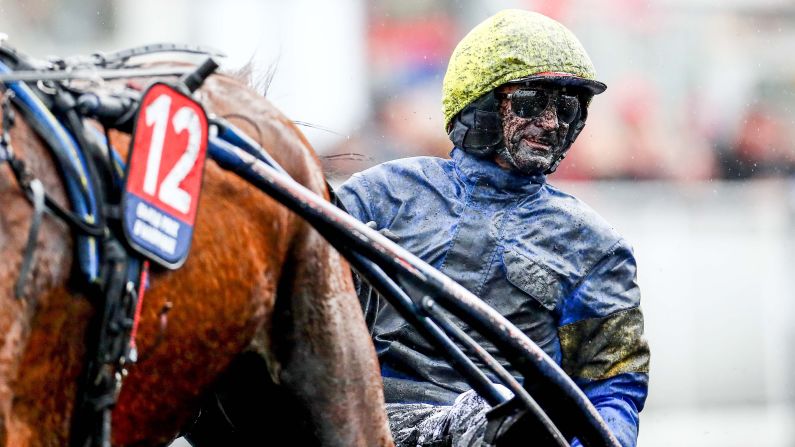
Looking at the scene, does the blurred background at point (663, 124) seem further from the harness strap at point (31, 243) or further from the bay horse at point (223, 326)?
the harness strap at point (31, 243)

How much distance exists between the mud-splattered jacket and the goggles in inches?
6.2

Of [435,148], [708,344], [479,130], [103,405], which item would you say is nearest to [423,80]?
[435,148]

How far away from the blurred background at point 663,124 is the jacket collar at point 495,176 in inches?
121

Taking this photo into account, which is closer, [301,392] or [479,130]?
[301,392]

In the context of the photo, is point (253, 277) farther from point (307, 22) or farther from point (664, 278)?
point (664, 278)

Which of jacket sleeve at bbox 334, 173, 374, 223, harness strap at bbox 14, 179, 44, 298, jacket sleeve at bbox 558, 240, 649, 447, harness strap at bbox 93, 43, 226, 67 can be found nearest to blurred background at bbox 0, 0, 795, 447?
jacket sleeve at bbox 334, 173, 374, 223

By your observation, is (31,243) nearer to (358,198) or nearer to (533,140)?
(358,198)

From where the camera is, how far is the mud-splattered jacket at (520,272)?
3246mm

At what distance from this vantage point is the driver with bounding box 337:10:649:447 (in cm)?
326

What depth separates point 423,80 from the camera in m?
7.02

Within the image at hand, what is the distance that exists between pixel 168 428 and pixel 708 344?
221 inches

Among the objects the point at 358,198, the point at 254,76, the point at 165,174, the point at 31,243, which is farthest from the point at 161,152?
the point at 358,198

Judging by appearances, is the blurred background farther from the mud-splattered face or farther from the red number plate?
the red number plate

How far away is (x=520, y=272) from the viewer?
10.8ft
